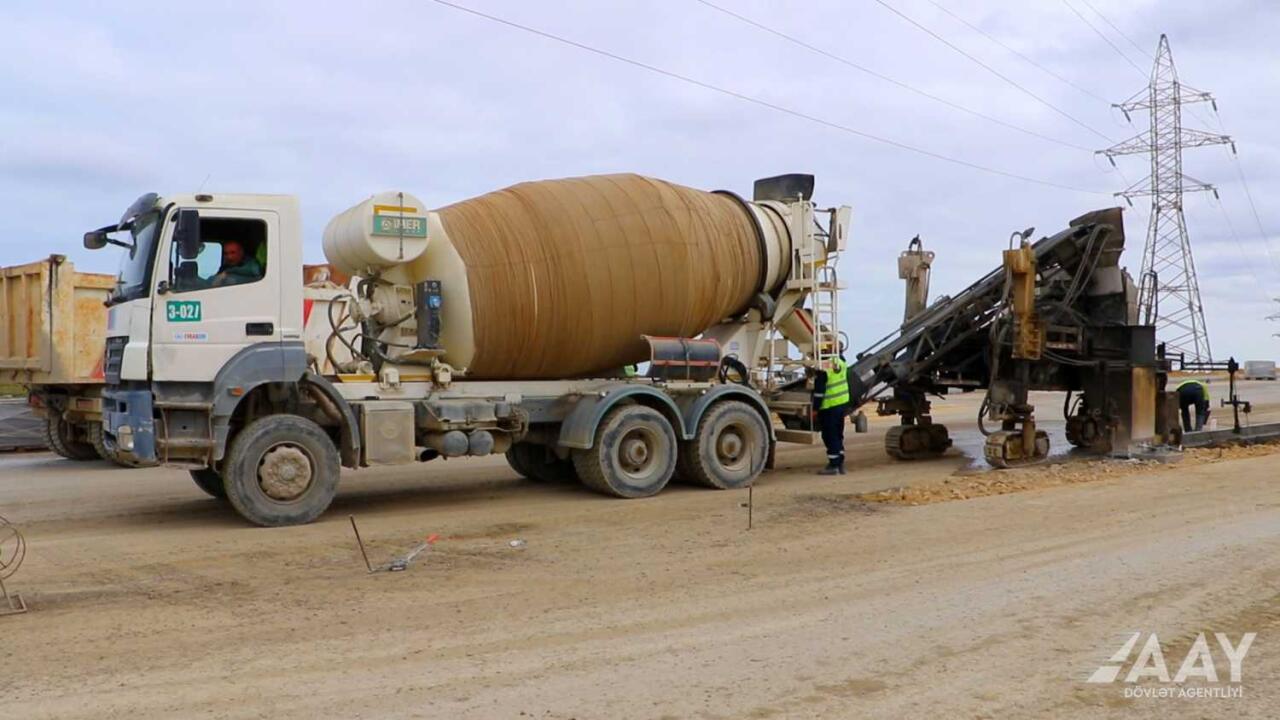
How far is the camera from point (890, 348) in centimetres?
1522

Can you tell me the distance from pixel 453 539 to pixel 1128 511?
6095mm

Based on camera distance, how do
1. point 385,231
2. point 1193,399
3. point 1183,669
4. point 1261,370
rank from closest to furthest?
point 1183,669 → point 385,231 → point 1193,399 → point 1261,370

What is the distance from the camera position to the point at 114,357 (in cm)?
998

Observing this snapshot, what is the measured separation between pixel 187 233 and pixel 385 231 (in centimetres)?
183

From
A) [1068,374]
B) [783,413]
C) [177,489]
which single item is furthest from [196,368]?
[1068,374]

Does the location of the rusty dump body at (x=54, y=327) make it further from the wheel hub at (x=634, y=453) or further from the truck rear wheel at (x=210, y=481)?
the wheel hub at (x=634, y=453)

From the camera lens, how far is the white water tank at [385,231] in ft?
34.6

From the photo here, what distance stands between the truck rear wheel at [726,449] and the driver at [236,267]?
5.02 metres

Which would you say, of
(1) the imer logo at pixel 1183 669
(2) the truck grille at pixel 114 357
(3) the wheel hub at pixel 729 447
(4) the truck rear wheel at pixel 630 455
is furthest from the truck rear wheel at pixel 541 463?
(1) the imer logo at pixel 1183 669

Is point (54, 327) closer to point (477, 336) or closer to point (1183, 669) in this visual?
point (477, 336)

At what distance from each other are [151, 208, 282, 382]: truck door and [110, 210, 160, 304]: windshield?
0.14m

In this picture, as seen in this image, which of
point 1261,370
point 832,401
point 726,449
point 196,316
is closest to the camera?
point 196,316


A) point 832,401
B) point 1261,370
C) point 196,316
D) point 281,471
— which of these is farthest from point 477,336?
point 1261,370

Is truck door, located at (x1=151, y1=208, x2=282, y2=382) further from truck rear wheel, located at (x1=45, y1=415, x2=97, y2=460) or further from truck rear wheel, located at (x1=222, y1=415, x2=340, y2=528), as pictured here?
truck rear wheel, located at (x1=45, y1=415, x2=97, y2=460)
